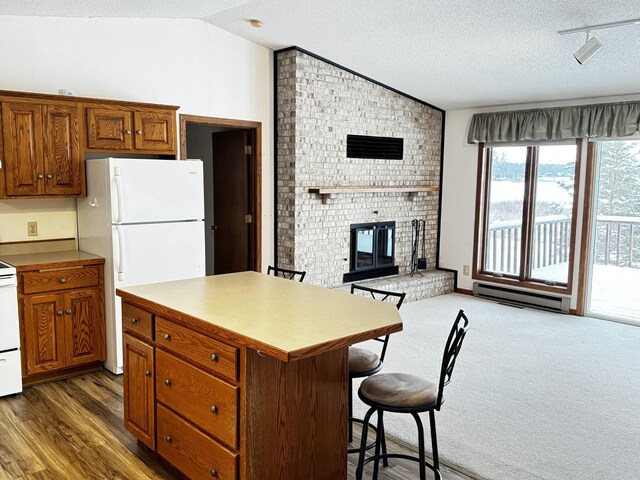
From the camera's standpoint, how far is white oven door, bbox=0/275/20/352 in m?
3.60

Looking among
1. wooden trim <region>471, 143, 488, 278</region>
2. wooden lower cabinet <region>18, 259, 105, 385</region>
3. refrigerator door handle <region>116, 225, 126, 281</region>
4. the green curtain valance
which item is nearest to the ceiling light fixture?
the green curtain valance

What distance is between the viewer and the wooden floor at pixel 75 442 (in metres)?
2.76

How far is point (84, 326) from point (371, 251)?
344 cm

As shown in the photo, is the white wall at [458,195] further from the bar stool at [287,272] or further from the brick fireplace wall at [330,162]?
the bar stool at [287,272]

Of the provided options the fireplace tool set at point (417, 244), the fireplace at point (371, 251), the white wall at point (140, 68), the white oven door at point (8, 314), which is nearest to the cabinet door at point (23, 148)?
the white wall at point (140, 68)

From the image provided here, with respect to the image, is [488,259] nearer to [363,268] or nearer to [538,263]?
[538,263]

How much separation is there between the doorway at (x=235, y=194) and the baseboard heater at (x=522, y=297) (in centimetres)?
294

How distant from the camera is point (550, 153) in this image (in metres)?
6.33

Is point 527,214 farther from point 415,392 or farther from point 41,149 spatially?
point 41,149

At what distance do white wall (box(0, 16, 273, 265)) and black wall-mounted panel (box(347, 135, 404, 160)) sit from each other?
3.18ft

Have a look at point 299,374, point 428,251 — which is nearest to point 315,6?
point 299,374

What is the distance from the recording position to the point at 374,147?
644cm

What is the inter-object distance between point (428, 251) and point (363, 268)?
1.32 meters

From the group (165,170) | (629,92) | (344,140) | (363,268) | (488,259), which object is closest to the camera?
(165,170)
